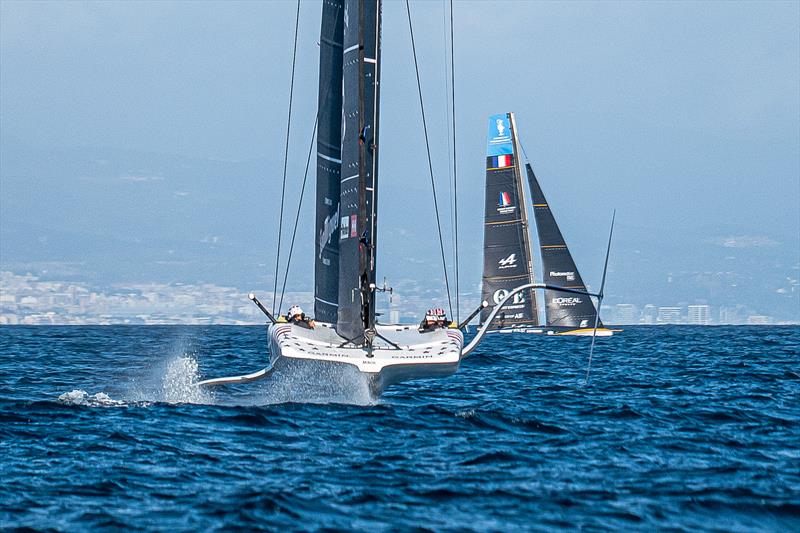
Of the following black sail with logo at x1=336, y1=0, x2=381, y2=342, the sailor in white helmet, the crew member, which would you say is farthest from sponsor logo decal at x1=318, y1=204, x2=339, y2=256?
the crew member

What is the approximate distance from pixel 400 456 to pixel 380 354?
4222mm

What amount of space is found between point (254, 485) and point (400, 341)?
25.5 ft

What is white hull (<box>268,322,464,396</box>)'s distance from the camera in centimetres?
1895

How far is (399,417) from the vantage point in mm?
19078

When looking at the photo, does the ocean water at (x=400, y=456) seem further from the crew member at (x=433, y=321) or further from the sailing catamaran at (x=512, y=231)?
the sailing catamaran at (x=512, y=231)

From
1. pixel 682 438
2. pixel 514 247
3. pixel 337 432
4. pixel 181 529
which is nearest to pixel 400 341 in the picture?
pixel 337 432

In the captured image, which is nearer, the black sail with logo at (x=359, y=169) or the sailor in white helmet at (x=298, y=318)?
the black sail with logo at (x=359, y=169)

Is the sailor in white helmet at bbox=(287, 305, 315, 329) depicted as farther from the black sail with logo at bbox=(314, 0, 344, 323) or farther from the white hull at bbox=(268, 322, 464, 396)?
the white hull at bbox=(268, 322, 464, 396)

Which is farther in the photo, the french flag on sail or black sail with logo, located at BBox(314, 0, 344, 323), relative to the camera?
the french flag on sail

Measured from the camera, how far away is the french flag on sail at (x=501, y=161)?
54.5m

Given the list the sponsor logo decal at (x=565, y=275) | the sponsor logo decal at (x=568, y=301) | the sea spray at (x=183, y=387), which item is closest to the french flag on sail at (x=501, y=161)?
the sponsor logo decal at (x=565, y=275)

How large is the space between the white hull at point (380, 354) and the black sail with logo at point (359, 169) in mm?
691

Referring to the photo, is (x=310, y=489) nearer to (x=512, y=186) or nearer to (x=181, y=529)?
(x=181, y=529)

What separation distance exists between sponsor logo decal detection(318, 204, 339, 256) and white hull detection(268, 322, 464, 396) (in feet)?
9.17
